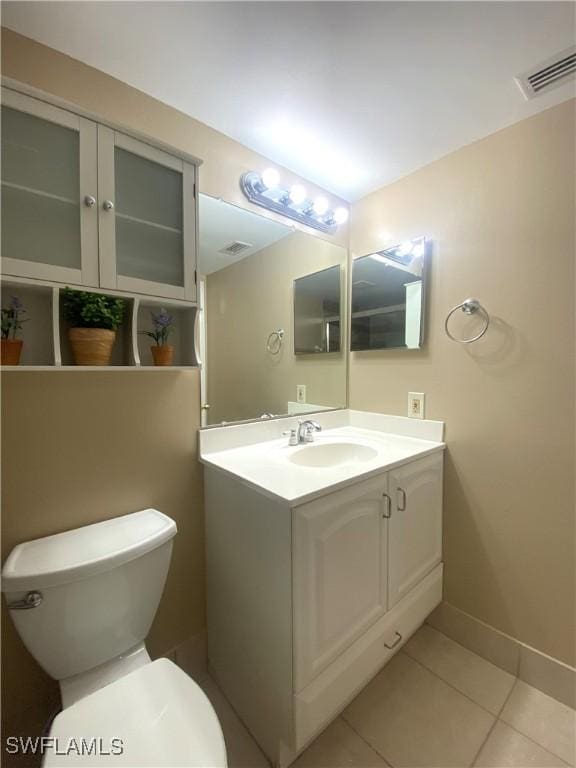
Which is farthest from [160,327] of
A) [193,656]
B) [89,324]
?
[193,656]

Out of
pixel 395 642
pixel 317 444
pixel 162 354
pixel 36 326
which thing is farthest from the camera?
pixel 317 444

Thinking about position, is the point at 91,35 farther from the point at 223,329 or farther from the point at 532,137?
the point at 532,137

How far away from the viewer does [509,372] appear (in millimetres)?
1265

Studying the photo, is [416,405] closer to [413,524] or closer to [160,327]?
[413,524]

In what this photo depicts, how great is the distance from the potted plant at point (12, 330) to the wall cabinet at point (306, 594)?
70 centimetres

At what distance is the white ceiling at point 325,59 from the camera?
87 cm

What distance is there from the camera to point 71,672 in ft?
2.87

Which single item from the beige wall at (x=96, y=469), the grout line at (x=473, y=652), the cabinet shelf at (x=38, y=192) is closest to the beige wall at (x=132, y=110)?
the cabinet shelf at (x=38, y=192)

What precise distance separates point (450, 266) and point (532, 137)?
1.66 ft

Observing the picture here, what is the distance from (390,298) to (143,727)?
1.77 metres

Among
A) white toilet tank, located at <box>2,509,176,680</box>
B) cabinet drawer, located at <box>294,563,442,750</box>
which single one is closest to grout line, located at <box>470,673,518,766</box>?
cabinet drawer, located at <box>294,563,442,750</box>

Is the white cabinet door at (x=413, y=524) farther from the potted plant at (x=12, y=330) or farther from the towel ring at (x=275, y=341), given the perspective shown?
the potted plant at (x=12, y=330)

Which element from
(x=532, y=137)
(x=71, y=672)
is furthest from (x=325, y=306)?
(x=71, y=672)

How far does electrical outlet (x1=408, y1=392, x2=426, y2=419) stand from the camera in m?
1.53
